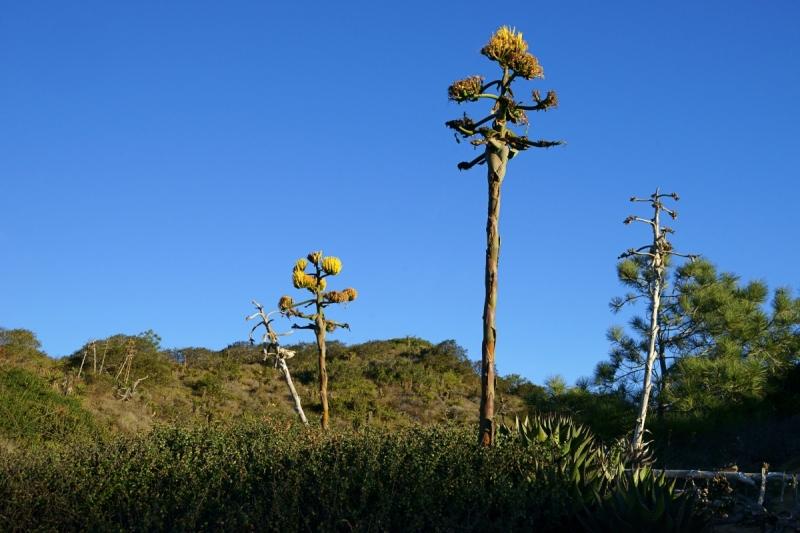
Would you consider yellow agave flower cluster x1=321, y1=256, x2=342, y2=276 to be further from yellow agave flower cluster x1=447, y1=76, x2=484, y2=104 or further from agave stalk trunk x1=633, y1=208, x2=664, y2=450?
yellow agave flower cluster x1=447, y1=76, x2=484, y2=104

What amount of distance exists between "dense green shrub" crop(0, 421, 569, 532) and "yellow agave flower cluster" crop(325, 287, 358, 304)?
5648 mm

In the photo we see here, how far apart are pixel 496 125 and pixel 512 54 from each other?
2.59ft

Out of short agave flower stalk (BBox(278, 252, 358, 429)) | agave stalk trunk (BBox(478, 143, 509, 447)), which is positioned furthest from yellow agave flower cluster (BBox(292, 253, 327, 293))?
agave stalk trunk (BBox(478, 143, 509, 447))

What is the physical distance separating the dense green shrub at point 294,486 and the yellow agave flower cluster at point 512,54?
13.2ft

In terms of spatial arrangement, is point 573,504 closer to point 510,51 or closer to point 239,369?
point 510,51

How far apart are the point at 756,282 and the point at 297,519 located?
525 inches

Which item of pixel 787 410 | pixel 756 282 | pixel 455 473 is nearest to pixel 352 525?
pixel 455 473

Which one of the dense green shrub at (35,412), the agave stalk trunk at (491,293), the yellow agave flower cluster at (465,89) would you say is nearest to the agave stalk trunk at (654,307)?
the agave stalk trunk at (491,293)

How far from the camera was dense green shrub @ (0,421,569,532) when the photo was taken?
21.7 feet

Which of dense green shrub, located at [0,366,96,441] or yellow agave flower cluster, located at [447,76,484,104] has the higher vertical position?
yellow agave flower cluster, located at [447,76,484,104]

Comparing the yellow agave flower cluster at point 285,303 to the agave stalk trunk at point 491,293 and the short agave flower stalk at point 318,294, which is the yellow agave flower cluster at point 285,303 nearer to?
the short agave flower stalk at point 318,294

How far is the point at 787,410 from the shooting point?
15.4m

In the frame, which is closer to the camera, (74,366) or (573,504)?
(573,504)

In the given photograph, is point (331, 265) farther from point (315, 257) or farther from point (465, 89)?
point (465, 89)
